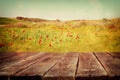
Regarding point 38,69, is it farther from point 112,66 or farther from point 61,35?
point 61,35

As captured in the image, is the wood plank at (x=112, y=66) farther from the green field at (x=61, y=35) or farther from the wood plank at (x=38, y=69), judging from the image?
the green field at (x=61, y=35)

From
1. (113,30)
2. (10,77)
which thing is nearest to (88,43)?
(113,30)

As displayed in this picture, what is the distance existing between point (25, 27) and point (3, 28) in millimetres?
368

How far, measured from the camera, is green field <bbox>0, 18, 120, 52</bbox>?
3.30m

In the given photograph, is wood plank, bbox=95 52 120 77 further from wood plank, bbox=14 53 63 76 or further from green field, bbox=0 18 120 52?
green field, bbox=0 18 120 52

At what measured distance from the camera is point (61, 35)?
11.3 ft

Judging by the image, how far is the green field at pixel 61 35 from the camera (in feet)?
10.8

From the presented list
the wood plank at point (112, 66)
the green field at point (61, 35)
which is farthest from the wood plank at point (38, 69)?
the green field at point (61, 35)

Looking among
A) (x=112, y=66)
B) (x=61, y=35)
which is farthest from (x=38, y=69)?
(x=61, y=35)

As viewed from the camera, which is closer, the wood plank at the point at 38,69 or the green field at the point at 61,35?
the wood plank at the point at 38,69

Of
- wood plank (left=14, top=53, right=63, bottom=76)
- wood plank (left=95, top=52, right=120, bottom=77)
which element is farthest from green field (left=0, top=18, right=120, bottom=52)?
wood plank (left=14, top=53, right=63, bottom=76)

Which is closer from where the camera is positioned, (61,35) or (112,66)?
(112,66)

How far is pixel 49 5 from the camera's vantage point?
329 cm

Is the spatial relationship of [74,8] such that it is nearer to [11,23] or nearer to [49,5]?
[49,5]
